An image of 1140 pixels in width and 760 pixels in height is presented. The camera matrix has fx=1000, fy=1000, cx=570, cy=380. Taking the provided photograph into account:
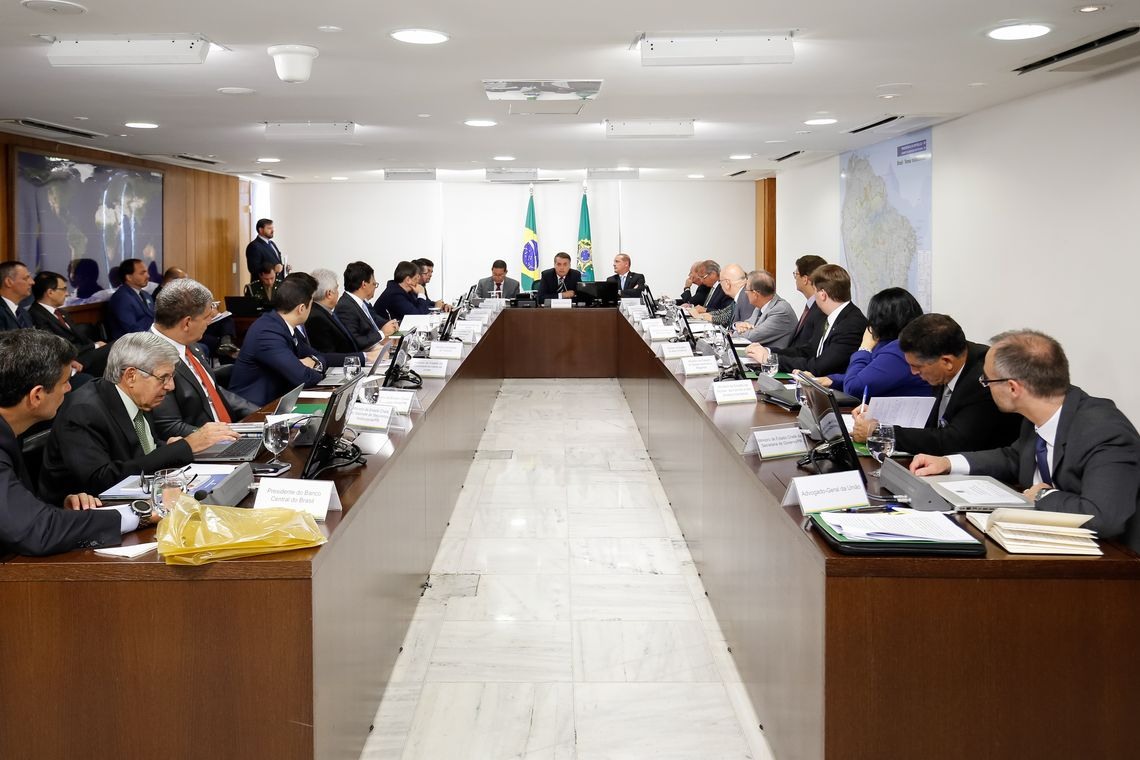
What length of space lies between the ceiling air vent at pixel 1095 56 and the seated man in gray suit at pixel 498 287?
20.2 feet

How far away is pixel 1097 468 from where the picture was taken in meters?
2.30

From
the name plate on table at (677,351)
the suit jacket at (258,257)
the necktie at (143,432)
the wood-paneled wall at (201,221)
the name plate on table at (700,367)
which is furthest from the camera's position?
the suit jacket at (258,257)

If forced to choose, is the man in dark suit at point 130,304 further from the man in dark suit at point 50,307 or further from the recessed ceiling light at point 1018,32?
the recessed ceiling light at point 1018,32

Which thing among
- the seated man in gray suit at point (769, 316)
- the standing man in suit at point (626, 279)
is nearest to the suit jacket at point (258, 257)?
the standing man in suit at point (626, 279)

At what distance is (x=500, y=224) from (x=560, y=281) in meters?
5.73

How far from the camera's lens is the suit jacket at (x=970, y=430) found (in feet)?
10.4

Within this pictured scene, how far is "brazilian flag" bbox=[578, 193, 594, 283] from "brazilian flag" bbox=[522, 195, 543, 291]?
2.46 ft

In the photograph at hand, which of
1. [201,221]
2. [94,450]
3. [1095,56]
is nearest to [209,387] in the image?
[94,450]

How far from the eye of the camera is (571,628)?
363 cm

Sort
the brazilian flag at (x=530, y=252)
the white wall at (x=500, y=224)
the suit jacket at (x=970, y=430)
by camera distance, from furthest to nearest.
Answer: the white wall at (x=500, y=224)
the brazilian flag at (x=530, y=252)
the suit jacket at (x=970, y=430)

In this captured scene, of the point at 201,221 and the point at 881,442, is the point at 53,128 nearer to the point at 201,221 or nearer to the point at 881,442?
the point at 201,221

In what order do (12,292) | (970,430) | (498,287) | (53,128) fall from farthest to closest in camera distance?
(498,287), (53,128), (12,292), (970,430)

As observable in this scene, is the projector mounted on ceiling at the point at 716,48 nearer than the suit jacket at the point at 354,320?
Yes

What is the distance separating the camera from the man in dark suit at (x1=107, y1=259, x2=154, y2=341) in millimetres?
9609
